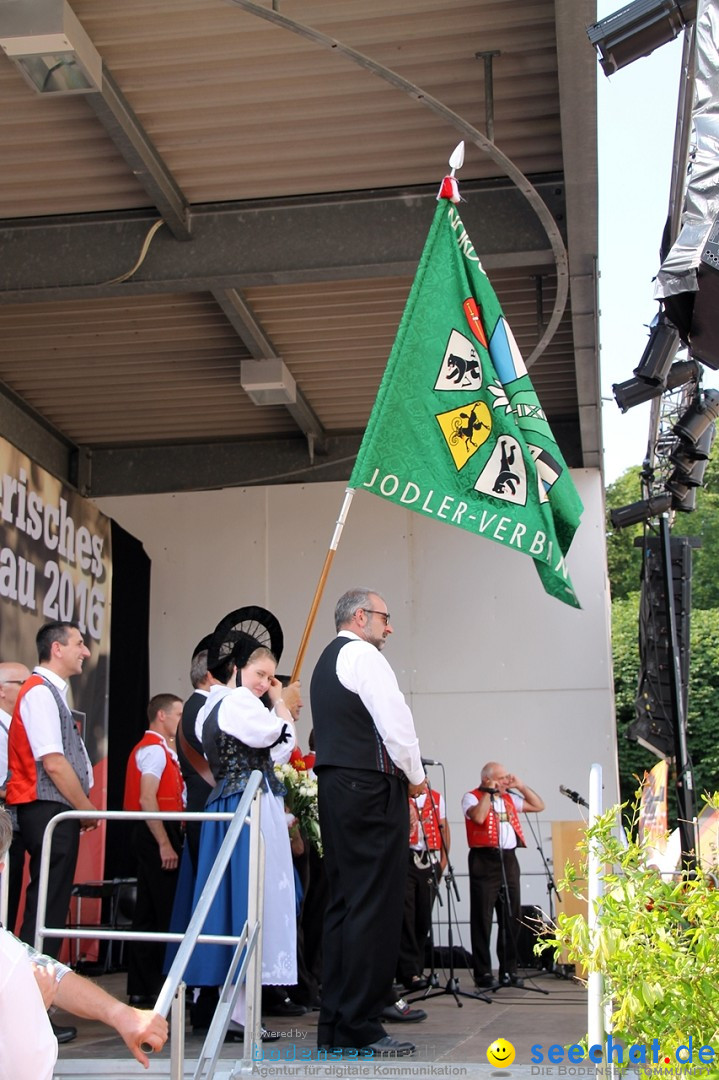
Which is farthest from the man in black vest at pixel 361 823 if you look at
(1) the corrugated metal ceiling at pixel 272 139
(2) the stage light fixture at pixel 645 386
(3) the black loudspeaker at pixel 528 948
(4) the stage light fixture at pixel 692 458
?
(3) the black loudspeaker at pixel 528 948

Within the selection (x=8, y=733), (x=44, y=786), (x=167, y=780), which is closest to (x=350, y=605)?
(x=44, y=786)

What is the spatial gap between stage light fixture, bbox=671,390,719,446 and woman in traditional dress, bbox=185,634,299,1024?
4.36 metres

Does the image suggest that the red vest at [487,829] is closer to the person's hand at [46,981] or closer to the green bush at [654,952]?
the green bush at [654,952]

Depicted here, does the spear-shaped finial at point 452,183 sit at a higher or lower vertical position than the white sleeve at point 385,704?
higher

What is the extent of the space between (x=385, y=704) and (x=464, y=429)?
1283 mm

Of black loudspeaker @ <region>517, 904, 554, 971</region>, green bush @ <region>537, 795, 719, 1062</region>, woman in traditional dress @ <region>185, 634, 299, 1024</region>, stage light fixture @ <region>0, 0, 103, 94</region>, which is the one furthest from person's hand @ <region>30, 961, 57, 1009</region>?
black loudspeaker @ <region>517, 904, 554, 971</region>

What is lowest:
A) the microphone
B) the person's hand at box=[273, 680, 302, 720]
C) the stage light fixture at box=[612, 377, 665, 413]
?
the microphone

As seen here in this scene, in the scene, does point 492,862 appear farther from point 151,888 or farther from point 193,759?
point 193,759

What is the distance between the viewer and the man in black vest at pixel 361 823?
13.0 ft

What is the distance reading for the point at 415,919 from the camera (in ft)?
24.4

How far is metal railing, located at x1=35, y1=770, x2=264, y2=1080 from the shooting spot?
310cm

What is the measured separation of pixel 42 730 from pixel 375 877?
1453 mm

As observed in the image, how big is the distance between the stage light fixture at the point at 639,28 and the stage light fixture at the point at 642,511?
202 inches

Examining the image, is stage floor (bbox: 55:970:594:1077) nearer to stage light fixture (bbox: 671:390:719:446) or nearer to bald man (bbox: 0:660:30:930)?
bald man (bbox: 0:660:30:930)
